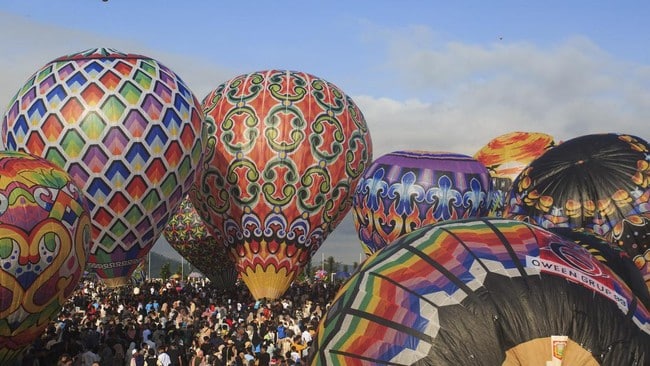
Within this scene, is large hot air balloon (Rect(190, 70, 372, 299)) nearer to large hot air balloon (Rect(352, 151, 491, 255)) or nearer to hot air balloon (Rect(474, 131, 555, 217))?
large hot air balloon (Rect(352, 151, 491, 255))

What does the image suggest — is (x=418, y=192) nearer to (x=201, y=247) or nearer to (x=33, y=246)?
(x=33, y=246)

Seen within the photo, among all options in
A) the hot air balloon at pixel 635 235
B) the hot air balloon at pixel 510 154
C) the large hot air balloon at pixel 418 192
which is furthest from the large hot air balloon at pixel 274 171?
the hot air balloon at pixel 635 235

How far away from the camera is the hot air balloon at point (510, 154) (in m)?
27.0

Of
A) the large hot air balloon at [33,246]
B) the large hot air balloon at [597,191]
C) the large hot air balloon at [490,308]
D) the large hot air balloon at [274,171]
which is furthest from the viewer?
the large hot air balloon at [274,171]

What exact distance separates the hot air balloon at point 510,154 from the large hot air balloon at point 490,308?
68.5 ft

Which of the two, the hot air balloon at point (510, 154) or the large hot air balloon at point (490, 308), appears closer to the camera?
the large hot air balloon at point (490, 308)

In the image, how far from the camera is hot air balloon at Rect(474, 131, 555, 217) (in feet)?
88.6

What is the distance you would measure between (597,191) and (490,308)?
793cm

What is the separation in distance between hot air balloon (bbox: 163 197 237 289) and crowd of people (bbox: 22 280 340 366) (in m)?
10.0

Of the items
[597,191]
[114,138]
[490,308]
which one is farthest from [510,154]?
[490,308]

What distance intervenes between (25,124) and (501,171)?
596 inches

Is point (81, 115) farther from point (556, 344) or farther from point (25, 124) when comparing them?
point (556, 344)

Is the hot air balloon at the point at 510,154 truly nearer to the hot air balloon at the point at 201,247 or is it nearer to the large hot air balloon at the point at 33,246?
the hot air balloon at the point at 201,247

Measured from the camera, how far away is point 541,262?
214 inches
